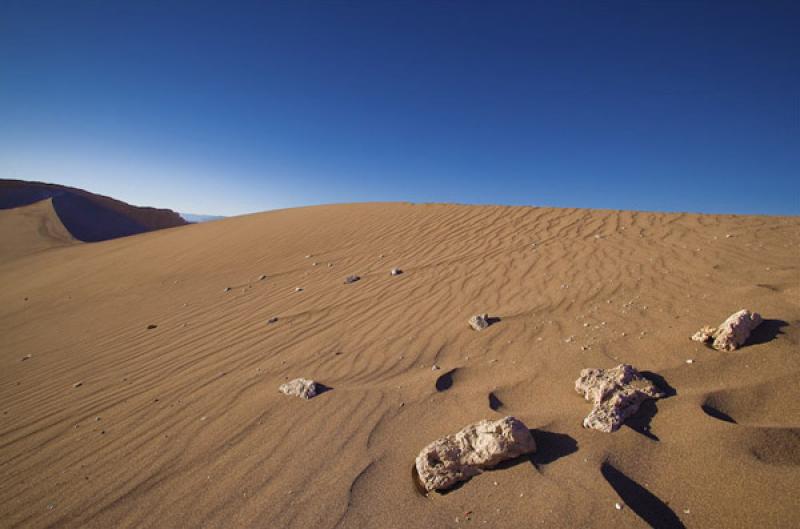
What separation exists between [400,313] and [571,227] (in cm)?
457

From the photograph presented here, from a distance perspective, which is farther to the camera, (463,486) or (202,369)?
(202,369)

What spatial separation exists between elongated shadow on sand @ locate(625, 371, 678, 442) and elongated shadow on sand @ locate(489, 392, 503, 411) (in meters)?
0.71

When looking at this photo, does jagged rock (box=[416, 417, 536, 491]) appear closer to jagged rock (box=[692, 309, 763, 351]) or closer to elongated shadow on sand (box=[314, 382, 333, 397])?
elongated shadow on sand (box=[314, 382, 333, 397])

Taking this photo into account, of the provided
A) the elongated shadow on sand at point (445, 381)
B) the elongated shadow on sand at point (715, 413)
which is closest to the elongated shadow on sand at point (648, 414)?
the elongated shadow on sand at point (715, 413)

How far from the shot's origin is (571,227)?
726cm

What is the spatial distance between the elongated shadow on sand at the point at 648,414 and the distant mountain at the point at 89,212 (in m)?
24.6

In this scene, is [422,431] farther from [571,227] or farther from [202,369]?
[571,227]

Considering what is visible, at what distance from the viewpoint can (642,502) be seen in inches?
60.4

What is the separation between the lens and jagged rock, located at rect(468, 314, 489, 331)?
11.8 ft

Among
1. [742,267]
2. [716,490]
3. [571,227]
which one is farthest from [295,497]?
[571,227]

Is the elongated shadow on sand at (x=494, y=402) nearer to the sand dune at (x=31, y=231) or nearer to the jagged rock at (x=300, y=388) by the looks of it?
the jagged rock at (x=300, y=388)

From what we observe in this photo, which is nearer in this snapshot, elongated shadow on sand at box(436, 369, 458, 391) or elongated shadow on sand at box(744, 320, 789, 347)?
elongated shadow on sand at box(744, 320, 789, 347)

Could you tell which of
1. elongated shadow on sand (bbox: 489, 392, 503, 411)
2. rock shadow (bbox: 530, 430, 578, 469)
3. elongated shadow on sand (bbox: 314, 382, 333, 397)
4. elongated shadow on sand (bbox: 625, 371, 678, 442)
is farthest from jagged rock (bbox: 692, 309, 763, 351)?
elongated shadow on sand (bbox: 314, 382, 333, 397)

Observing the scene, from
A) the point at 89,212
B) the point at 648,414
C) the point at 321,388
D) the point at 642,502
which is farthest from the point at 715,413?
the point at 89,212
